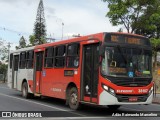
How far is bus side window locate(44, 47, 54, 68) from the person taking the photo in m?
17.8

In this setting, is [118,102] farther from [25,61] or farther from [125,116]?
[25,61]

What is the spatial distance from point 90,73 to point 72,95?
1.70 metres

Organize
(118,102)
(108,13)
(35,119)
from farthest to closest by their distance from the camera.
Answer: (108,13), (118,102), (35,119)

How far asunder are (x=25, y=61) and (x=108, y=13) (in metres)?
7.29

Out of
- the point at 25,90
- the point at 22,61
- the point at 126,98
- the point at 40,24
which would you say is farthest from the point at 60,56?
the point at 40,24

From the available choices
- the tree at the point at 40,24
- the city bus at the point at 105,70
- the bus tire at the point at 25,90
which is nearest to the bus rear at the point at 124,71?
the city bus at the point at 105,70

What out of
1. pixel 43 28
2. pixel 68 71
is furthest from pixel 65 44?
pixel 43 28

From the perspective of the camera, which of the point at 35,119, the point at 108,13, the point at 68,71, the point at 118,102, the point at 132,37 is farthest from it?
the point at 108,13

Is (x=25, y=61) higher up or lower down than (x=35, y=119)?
higher up

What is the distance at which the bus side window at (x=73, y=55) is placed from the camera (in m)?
15.1

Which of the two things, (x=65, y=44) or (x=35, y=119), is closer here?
(x=35, y=119)

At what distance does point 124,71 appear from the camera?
44.0 ft

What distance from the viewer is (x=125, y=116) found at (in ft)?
44.4

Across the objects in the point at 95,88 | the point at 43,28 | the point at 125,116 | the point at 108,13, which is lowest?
the point at 125,116
